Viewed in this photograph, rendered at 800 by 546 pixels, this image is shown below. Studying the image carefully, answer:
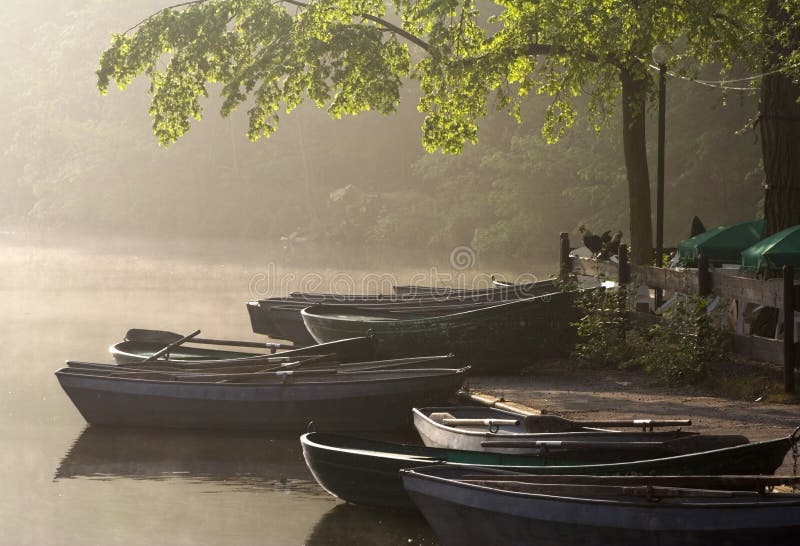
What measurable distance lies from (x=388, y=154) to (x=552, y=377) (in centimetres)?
6042

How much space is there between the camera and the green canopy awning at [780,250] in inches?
633

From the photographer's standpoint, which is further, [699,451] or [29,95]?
[29,95]

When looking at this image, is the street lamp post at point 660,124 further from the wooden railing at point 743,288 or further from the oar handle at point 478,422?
the oar handle at point 478,422

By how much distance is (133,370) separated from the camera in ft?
52.5

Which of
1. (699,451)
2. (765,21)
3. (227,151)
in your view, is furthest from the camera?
(227,151)

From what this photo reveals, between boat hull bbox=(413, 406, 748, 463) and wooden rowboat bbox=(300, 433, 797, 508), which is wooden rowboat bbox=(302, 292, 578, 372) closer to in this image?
boat hull bbox=(413, 406, 748, 463)

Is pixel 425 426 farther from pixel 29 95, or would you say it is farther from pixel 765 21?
pixel 29 95

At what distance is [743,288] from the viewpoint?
14.6m

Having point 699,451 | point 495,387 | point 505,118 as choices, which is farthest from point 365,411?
point 505,118

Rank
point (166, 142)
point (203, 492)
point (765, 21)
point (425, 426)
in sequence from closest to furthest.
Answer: point (425, 426), point (203, 492), point (765, 21), point (166, 142)

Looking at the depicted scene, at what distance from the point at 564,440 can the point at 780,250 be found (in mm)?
6827

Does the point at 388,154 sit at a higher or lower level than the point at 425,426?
higher

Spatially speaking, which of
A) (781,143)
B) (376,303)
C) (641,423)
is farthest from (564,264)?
(641,423)

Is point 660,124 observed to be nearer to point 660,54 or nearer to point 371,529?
point 660,54
